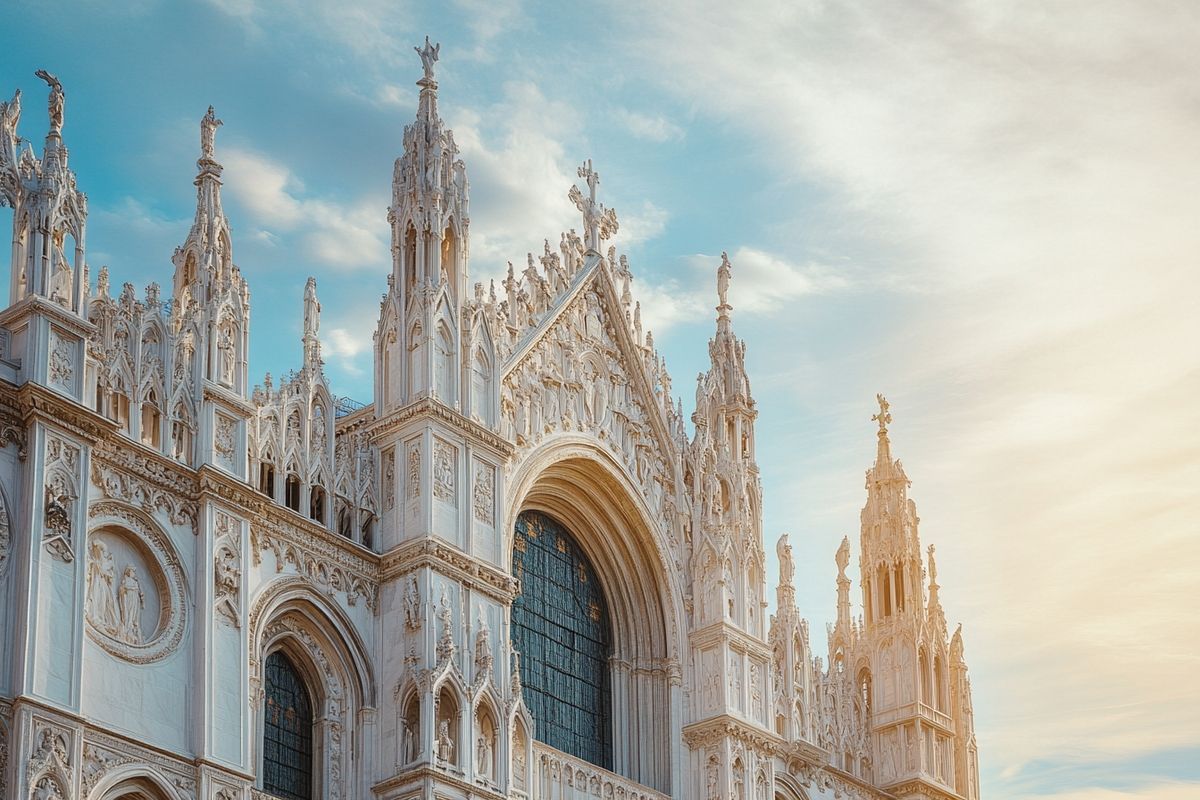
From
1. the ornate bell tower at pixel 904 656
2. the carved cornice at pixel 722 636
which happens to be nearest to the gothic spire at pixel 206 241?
the carved cornice at pixel 722 636

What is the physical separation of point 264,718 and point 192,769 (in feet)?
10.7

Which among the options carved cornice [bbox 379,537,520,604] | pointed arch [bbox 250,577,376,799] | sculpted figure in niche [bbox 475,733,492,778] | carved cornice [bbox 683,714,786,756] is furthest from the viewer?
carved cornice [bbox 683,714,786,756]

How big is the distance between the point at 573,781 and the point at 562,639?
4007 mm

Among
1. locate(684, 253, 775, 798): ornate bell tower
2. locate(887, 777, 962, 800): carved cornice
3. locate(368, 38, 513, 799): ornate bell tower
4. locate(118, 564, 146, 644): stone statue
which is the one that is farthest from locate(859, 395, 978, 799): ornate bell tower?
locate(118, 564, 146, 644): stone statue

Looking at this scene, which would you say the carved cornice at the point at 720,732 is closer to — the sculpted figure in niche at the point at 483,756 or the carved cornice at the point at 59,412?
the sculpted figure in niche at the point at 483,756

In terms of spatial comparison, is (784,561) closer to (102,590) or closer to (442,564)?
(442,564)

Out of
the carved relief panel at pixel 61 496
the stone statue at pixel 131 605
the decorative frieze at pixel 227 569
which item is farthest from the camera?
the decorative frieze at pixel 227 569

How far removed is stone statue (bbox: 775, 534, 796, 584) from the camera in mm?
54125

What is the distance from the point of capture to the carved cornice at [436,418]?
142ft

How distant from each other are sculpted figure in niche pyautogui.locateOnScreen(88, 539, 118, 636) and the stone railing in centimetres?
1042

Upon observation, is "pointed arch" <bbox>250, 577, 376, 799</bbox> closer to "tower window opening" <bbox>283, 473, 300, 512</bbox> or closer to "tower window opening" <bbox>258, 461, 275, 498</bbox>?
"tower window opening" <bbox>283, 473, 300, 512</bbox>

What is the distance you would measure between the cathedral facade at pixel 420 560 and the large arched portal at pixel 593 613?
7cm

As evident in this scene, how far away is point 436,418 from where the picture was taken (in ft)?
142

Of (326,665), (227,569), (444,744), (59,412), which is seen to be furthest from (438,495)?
(59,412)
